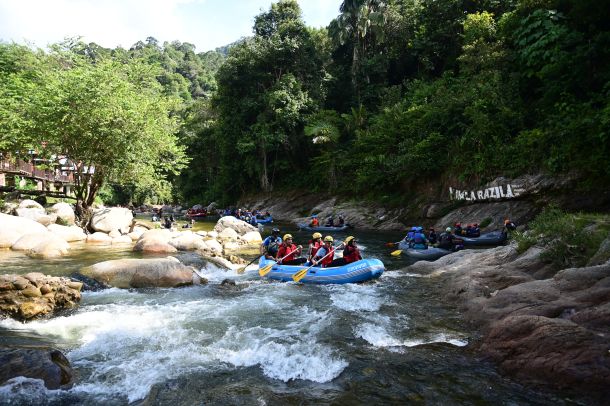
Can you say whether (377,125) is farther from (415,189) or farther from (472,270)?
(472,270)

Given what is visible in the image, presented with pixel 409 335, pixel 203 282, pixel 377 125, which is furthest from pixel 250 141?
pixel 409 335

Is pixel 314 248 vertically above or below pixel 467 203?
below

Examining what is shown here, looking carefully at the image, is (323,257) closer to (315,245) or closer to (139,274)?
(315,245)

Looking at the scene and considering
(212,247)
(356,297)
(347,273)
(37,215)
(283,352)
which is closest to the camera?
(283,352)

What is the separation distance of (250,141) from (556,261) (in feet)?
88.6

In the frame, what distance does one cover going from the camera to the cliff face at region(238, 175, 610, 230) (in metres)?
16.3

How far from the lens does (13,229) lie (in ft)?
48.1

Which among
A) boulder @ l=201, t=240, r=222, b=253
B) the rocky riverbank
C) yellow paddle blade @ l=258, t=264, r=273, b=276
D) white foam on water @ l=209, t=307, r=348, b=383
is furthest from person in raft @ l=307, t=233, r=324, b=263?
boulder @ l=201, t=240, r=222, b=253


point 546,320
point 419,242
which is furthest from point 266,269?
point 546,320

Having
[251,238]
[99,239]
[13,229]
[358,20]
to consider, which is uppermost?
[358,20]

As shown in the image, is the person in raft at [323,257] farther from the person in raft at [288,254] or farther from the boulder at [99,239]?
the boulder at [99,239]

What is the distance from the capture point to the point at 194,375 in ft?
16.8

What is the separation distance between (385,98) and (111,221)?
69.5 ft

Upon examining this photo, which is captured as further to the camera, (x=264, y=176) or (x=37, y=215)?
(x=264, y=176)
